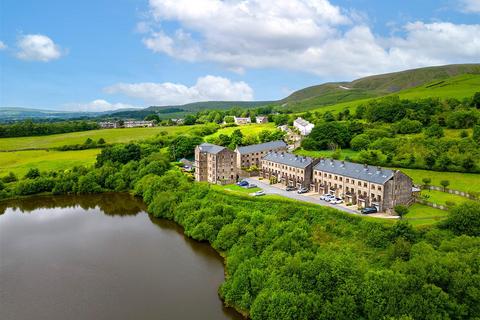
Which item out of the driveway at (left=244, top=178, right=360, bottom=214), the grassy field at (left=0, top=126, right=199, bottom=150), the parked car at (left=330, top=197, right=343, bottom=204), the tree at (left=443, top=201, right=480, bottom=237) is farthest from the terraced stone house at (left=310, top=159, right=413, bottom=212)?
the grassy field at (left=0, top=126, right=199, bottom=150)

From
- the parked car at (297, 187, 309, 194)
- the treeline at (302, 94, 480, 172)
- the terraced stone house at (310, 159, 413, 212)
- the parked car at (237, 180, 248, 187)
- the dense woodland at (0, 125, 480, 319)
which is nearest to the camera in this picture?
the dense woodland at (0, 125, 480, 319)

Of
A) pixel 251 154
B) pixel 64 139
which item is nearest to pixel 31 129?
pixel 64 139

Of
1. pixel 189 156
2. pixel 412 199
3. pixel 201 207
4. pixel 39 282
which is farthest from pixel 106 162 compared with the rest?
pixel 412 199

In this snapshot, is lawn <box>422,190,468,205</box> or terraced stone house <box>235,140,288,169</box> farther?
terraced stone house <box>235,140,288,169</box>

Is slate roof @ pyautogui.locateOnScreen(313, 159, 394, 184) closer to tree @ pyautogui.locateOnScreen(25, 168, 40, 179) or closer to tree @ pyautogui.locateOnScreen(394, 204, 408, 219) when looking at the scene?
tree @ pyautogui.locateOnScreen(394, 204, 408, 219)

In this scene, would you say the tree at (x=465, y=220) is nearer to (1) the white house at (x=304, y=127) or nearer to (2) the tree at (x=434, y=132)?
(2) the tree at (x=434, y=132)

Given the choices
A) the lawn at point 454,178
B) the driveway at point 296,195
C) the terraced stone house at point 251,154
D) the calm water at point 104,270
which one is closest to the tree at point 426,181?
the lawn at point 454,178
